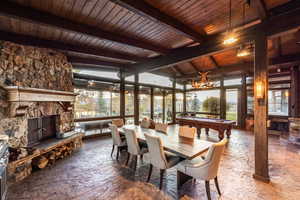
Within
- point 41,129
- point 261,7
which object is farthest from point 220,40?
point 41,129

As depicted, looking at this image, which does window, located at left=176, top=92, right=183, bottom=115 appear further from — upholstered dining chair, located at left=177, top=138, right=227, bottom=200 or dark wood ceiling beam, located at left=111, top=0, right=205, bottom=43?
upholstered dining chair, located at left=177, top=138, right=227, bottom=200

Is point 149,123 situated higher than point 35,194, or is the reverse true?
point 149,123

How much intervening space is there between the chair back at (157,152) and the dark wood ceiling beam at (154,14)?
85.6 inches

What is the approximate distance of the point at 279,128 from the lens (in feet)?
22.7

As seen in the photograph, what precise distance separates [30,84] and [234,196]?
4961mm

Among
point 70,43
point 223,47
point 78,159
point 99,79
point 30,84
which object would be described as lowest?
point 78,159

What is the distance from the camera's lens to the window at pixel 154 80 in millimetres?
7598

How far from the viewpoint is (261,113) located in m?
2.68

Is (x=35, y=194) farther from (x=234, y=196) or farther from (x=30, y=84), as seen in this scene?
(x=234, y=196)

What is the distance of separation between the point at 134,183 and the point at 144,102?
5.41 m

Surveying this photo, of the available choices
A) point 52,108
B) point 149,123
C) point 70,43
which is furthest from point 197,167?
point 70,43

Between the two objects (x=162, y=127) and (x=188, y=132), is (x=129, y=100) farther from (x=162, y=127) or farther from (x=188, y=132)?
(x=188, y=132)

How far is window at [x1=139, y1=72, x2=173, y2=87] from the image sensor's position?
7598mm

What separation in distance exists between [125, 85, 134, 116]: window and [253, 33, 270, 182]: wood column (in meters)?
5.34
